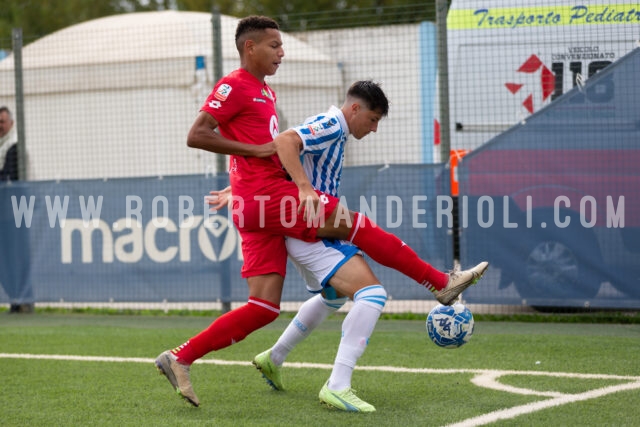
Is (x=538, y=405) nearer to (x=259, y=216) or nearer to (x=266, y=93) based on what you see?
(x=259, y=216)

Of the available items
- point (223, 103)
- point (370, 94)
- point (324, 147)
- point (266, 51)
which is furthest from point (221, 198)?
point (370, 94)

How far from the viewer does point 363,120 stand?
18.4 feet

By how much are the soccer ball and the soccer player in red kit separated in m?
0.19

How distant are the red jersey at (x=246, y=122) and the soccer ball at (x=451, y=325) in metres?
1.28

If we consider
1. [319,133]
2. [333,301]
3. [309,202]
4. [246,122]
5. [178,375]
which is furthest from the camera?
[333,301]

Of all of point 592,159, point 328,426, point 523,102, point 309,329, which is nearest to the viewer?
point 328,426

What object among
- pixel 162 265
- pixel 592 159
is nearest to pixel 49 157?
pixel 162 265

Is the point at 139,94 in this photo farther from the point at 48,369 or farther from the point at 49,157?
the point at 48,369

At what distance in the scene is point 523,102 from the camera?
402 inches

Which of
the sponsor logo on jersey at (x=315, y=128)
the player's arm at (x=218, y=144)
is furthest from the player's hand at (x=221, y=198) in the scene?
the sponsor logo on jersey at (x=315, y=128)

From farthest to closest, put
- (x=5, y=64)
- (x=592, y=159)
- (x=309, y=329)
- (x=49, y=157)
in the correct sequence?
1. (x=5, y=64)
2. (x=49, y=157)
3. (x=592, y=159)
4. (x=309, y=329)

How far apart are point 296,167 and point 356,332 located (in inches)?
39.3

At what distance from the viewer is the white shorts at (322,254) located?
5539 mm

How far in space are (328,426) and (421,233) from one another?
15.8 ft
